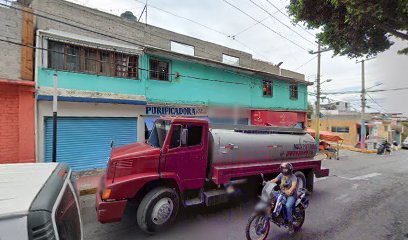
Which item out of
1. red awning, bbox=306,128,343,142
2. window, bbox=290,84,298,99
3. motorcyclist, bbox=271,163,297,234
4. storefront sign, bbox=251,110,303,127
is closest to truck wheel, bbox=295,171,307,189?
motorcyclist, bbox=271,163,297,234

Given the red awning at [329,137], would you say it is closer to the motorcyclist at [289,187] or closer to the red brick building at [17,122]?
the motorcyclist at [289,187]

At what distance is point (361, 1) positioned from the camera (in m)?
5.55

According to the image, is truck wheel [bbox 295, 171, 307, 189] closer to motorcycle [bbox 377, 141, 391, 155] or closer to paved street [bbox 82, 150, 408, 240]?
paved street [bbox 82, 150, 408, 240]

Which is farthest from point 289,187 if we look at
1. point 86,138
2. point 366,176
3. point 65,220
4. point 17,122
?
point 17,122

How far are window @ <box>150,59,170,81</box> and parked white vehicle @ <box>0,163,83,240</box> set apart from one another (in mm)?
9589

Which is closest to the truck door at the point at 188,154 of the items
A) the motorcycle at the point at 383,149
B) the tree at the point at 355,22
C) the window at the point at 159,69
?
the tree at the point at 355,22

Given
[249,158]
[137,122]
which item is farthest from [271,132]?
[137,122]

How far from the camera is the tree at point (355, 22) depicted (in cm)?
568

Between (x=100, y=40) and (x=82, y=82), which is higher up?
(x=100, y=40)

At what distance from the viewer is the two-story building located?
9023mm

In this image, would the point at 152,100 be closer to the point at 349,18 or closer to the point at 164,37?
the point at 164,37

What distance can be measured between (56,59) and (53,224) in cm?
975

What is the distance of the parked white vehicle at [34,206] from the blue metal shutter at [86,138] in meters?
7.54

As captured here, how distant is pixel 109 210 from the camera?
442 centimetres
